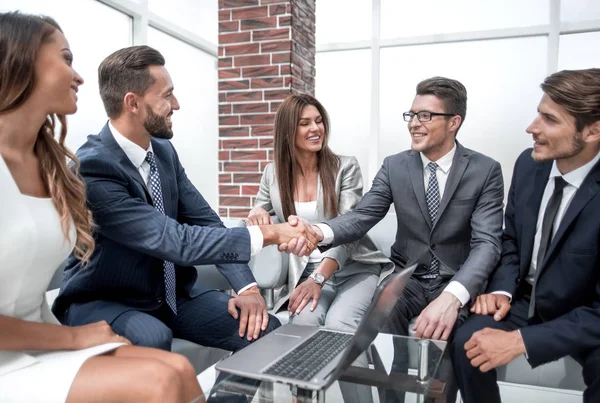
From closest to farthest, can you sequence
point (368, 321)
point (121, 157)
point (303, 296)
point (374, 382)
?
point (368, 321) < point (374, 382) < point (121, 157) < point (303, 296)

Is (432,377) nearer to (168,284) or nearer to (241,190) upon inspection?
(168,284)

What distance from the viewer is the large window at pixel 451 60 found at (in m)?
4.52

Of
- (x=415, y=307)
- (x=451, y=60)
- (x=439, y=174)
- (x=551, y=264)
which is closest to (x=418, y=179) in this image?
(x=439, y=174)

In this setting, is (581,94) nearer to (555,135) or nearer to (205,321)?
(555,135)

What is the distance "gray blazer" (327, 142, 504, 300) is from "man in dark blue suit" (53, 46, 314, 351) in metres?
0.41

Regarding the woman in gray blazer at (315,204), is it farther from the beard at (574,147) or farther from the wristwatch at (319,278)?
the beard at (574,147)

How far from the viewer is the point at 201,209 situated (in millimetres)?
2084

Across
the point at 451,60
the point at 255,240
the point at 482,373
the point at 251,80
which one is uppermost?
the point at 451,60

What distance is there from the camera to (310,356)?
1273mm

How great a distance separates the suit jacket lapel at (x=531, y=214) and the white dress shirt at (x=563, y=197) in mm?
15

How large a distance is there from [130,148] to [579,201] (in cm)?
163

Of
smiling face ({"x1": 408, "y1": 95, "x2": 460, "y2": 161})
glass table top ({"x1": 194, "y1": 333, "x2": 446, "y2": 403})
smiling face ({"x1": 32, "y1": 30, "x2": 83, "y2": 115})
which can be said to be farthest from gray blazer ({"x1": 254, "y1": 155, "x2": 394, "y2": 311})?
smiling face ({"x1": 32, "y1": 30, "x2": 83, "y2": 115})

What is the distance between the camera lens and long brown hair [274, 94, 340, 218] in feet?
8.06

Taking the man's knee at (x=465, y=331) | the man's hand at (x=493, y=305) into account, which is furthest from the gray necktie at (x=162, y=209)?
the man's hand at (x=493, y=305)
